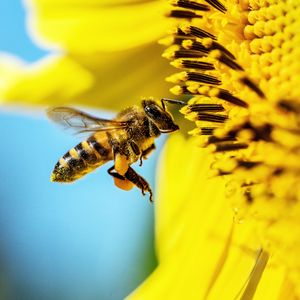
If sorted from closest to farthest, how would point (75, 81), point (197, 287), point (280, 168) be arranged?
point (280, 168) < point (197, 287) < point (75, 81)

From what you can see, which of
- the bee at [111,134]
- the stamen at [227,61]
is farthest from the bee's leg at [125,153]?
the stamen at [227,61]

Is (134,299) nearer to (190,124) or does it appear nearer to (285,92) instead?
(190,124)

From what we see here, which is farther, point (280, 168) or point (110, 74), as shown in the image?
point (110, 74)

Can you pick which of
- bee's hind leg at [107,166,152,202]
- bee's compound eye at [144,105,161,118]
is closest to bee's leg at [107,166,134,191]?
bee's hind leg at [107,166,152,202]

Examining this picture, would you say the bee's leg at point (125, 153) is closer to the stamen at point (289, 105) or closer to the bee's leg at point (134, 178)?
the bee's leg at point (134, 178)

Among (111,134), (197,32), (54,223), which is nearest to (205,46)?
(197,32)

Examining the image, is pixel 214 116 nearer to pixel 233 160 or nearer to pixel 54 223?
pixel 233 160

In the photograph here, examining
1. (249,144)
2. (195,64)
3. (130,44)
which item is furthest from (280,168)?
(130,44)
